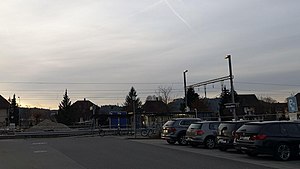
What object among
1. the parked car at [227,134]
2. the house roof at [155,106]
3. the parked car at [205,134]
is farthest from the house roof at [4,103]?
the parked car at [227,134]

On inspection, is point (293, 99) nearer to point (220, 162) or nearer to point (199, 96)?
point (220, 162)

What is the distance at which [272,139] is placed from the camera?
55.5ft

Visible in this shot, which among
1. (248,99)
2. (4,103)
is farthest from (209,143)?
(248,99)

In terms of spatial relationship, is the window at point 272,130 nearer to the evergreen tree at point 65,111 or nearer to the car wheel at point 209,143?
the car wheel at point 209,143

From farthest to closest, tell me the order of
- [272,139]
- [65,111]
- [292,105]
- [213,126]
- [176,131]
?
1. [65,111]
2. [176,131]
3. [292,105]
4. [213,126]
5. [272,139]

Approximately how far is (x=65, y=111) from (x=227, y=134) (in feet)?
250

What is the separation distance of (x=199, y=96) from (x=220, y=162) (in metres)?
72.3

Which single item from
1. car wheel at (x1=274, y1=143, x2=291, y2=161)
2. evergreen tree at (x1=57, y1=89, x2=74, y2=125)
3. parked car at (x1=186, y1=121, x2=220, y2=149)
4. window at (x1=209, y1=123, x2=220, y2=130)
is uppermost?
evergreen tree at (x1=57, y1=89, x2=74, y2=125)

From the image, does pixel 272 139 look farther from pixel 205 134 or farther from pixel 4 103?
pixel 4 103

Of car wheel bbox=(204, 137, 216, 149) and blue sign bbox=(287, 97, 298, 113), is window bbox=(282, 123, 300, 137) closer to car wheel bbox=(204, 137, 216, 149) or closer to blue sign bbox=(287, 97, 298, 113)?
car wheel bbox=(204, 137, 216, 149)

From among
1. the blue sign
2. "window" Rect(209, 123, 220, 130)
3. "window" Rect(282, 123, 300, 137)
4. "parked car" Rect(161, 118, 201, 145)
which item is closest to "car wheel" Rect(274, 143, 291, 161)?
"window" Rect(282, 123, 300, 137)

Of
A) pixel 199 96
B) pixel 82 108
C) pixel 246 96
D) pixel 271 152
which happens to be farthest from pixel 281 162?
pixel 82 108

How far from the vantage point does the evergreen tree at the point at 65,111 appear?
9244cm

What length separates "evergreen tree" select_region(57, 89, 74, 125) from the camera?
92438mm
